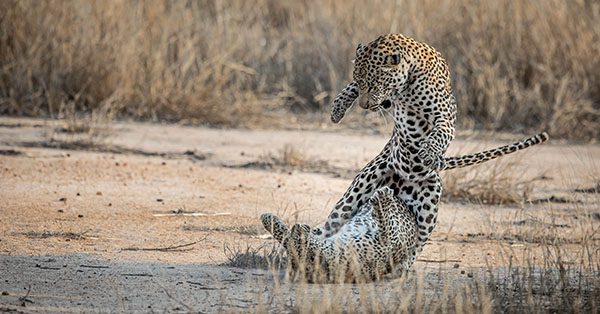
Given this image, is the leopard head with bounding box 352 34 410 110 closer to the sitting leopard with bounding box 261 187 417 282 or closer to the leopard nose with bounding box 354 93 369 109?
the leopard nose with bounding box 354 93 369 109

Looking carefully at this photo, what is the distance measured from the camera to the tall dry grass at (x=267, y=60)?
12914 millimetres

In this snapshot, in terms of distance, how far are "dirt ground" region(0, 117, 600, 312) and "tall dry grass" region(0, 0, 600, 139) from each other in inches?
21.0

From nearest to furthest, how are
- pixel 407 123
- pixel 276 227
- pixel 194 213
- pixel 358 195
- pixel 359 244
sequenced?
1. pixel 276 227
2. pixel 359 244
3. pixel 407 123
4. pixel 358 195
5. pixel 194 213

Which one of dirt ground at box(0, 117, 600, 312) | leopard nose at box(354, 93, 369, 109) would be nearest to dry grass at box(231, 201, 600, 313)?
dirt ground at box(0, 117, 600, 312)

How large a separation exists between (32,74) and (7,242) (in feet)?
18.6

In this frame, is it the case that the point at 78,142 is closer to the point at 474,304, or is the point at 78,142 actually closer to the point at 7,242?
the point at 7,242

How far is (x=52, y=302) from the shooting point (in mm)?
6141

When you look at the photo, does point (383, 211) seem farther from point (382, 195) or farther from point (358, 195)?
point (358, 195)

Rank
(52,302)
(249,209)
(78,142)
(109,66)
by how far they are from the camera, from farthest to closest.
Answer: (109,66) < (78,142) < (249,209) < (52,302)

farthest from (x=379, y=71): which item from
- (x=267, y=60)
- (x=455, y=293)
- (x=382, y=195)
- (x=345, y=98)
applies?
(x=267, y=60)

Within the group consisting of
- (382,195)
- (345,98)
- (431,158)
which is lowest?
(382,195)

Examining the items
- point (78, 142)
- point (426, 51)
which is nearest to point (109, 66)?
point (78, 142)

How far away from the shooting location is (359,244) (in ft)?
→ 21.6

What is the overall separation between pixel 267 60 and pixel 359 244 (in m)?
8.59
